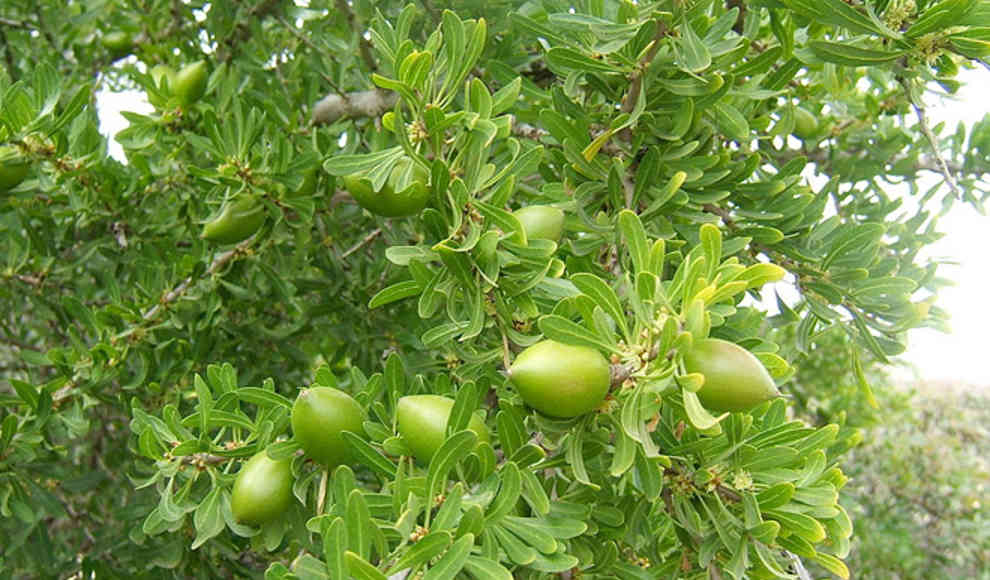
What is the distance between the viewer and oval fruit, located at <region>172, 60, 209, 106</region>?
75.6 inches

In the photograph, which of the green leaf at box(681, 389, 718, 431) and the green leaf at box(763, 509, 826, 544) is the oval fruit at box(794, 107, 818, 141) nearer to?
the green leaf at box(763, 509, 826, 544)

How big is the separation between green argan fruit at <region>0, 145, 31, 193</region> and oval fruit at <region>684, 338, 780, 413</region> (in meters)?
1.36

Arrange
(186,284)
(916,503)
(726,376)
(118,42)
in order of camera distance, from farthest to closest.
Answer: (916,503) → (118,42) → (186,284) → (726,376)

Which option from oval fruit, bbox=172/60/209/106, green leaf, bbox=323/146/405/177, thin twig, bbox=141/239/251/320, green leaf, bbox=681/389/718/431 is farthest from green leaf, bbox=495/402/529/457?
oval fruit, bbox=172/60/209/106

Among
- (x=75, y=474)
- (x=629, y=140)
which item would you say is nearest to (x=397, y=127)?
(x=629, y=140)

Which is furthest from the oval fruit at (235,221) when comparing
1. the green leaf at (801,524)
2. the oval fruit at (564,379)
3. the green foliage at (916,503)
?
the green foliage at (916,503)

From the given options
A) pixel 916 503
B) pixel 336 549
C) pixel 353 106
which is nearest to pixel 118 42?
pixel 353 106

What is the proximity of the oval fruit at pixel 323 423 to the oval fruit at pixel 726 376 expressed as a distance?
0.48 m

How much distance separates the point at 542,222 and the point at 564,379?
406 mm

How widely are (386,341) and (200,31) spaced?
1300 mm

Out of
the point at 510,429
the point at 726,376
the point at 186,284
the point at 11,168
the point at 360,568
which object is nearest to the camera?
the point at 360,568

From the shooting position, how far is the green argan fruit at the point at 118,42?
2.62 meters

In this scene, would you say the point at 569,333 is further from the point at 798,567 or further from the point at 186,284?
the point at 186,284

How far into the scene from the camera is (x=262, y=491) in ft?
3.68
